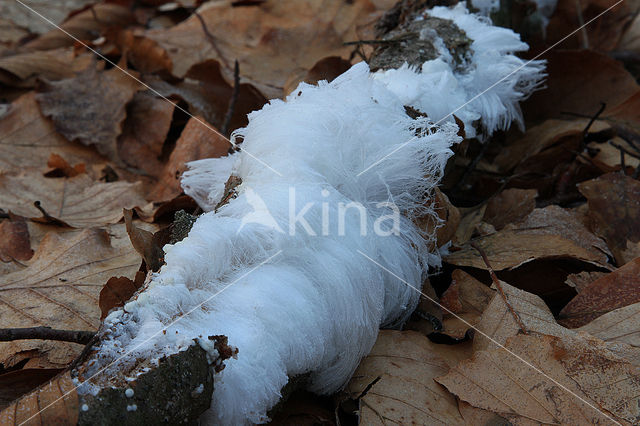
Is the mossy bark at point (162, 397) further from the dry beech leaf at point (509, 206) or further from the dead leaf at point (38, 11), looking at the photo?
the dead leaf at point (38, 11)

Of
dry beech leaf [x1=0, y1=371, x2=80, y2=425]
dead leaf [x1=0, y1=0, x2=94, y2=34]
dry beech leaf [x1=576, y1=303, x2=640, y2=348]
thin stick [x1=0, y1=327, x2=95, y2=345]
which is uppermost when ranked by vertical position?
dry beech leaf [x1=0, y1=371, x2=80, y2=425]

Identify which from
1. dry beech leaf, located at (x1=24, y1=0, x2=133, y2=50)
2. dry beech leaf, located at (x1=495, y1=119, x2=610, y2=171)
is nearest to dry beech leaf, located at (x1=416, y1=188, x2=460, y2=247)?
dry beech leaf, located at (x1=495, y1=119, x2=610, y2=171)

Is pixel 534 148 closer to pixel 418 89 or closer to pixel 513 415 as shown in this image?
pixel 418 89

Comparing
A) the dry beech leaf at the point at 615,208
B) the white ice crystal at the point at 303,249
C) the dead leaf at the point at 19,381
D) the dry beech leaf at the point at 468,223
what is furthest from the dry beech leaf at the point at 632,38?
the dead leaf at the point at 19,381

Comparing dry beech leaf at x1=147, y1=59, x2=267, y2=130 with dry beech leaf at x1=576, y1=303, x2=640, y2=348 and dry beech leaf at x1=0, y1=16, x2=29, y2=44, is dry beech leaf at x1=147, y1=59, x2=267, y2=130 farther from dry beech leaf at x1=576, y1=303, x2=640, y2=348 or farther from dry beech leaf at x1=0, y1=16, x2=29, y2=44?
dry beech leaf at x1=576, y1=303, x2=640, y2=348

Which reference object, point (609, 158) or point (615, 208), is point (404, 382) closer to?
point (615, 208)
